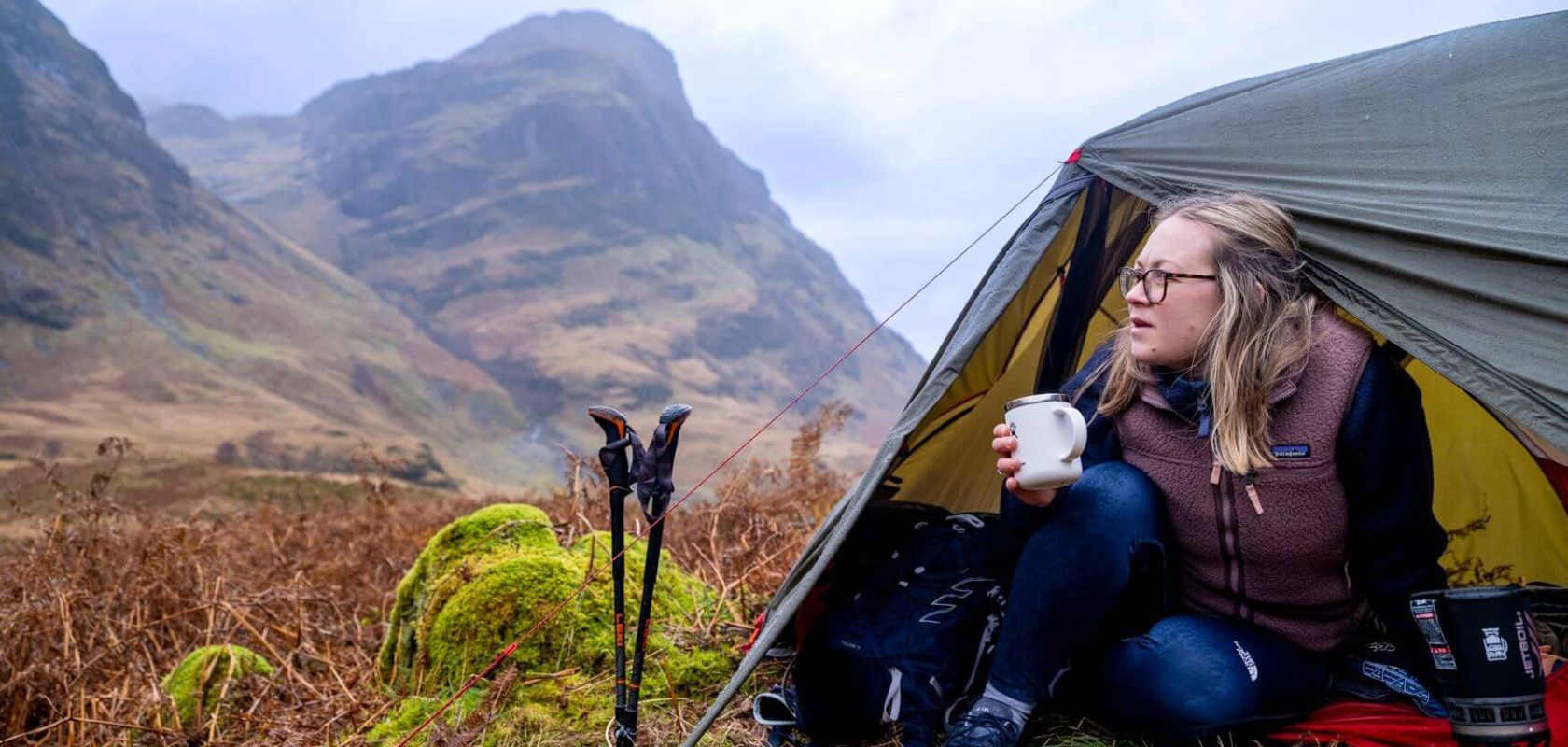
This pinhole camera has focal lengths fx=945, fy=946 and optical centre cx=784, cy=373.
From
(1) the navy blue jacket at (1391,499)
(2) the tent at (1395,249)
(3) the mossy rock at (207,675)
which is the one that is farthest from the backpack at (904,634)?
(3) the mossy rock at (207,675)

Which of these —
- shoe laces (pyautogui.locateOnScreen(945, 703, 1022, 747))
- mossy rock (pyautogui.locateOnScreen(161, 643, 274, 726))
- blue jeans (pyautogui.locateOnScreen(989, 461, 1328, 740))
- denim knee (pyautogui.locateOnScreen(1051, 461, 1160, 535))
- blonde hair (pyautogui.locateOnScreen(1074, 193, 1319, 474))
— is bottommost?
mossy rock (pyautogui.locateOnScreen(161, 643, 274, 726))

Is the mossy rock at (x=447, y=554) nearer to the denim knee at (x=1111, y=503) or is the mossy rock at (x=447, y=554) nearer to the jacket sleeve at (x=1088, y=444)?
the jacket sleeve at (x=1088, y=444)

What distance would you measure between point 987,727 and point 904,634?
1.39 ft

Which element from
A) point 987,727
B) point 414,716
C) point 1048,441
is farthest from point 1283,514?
point 414,716

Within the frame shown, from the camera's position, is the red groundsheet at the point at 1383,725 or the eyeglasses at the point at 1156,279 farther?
the eyeglasses at the point at 1156,279

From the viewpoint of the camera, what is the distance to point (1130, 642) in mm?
2234

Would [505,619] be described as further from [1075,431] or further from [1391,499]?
[1391,499]

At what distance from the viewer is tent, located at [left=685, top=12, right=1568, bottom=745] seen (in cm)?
213

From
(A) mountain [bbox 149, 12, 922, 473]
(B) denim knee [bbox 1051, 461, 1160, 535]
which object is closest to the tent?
(B) denim knee [bbox 1051, 461, 1160, 535]

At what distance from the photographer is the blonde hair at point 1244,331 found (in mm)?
2119

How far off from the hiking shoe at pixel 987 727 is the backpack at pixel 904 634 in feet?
0.70

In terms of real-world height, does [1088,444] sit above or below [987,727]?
above

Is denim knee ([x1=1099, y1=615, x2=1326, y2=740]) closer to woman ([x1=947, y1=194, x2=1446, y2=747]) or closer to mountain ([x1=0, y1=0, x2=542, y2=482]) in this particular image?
woman ([x1=947, y1=194, x2=1446, y2=747])

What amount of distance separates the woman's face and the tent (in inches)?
12.9
